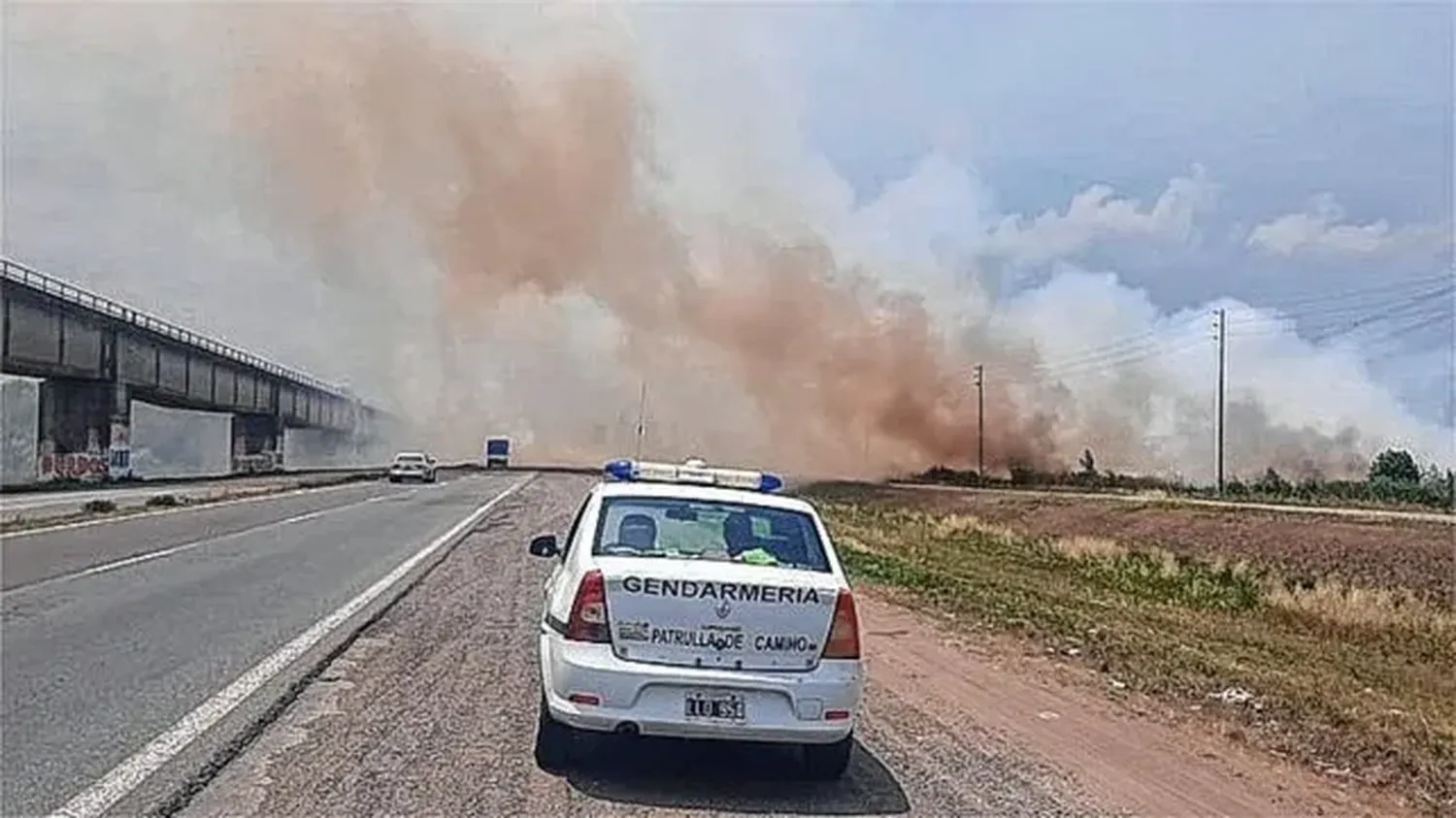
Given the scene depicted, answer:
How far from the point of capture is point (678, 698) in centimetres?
777

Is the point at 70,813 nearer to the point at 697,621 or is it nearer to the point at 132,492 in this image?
the point at 697,621

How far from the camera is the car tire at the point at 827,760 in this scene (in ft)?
26.8

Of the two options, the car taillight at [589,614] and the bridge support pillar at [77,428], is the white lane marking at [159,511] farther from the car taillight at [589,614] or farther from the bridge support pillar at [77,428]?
the car taillight at [589,614]

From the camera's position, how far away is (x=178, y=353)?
67.1m

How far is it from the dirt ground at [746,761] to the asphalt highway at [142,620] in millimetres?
741

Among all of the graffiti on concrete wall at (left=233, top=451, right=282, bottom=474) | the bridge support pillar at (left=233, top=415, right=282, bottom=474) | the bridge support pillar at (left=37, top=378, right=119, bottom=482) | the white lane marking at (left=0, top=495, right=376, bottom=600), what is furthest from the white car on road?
the white lane marking at (left=0, top=495, right=376, bottom=600)

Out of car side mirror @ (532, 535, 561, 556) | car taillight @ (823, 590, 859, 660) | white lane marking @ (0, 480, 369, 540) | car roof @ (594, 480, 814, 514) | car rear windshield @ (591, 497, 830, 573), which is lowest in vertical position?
white lane marking @ (0, 480, 369, 540)

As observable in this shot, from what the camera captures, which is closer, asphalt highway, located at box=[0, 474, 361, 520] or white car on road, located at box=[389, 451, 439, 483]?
asphalt highway, located at box=[0, 474, 361, 520]

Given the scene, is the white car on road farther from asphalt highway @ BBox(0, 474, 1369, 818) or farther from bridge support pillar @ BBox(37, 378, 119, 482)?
asphalt highway @ BBox(0, 474, 1369, 818)

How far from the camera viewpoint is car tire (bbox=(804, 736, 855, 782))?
8180 millimetres

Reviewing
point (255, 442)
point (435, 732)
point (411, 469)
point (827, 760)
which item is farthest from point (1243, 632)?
point (255, 442)

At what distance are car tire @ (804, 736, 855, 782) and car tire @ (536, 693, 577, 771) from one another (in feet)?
4.26

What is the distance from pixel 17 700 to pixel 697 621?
195 inches

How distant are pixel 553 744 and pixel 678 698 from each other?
0.87m
